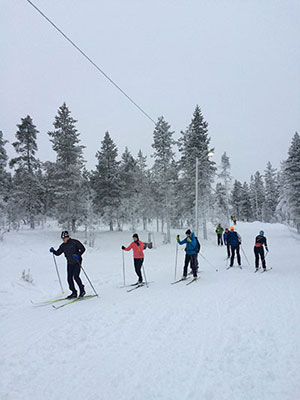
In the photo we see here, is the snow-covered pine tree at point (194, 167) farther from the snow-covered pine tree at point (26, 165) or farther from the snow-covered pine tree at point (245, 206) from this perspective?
the snow-covered pine tree at point (245, 206)

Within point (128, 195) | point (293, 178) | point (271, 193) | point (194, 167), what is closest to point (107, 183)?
point (128, 195)

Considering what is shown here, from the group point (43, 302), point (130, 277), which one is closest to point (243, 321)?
point (43, 302)

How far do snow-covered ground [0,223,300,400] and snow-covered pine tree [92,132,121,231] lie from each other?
23.6 meters

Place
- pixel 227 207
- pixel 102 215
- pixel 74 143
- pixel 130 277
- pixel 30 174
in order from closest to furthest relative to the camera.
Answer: pixel 130 277
pixel 74 143
pixel 30 174
pixel 102 215
pixel 227 207

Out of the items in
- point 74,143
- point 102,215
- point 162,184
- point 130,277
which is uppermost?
point 74,143

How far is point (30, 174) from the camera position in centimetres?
2681

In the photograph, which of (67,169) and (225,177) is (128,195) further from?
(225,177)

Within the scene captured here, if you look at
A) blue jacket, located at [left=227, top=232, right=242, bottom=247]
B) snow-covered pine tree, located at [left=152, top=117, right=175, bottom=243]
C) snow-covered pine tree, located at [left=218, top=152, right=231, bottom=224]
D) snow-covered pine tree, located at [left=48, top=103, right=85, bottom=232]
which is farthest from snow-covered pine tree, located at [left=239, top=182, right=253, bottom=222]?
blue jacket, located at [left=227, top=232, right=242, bottom=247]

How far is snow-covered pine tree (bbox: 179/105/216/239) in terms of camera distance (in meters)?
27.9

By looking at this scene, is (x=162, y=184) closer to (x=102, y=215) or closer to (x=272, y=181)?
(x=102, y=215)

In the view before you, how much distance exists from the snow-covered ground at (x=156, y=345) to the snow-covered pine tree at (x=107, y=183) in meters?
23.6

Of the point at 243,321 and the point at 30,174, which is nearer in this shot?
the point at 243,321

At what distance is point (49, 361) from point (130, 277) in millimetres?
7775

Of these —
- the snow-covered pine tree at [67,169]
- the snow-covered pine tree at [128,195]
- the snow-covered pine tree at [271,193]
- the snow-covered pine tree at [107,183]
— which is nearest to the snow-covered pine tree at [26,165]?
the snow-covered pine tree at [67,169]
